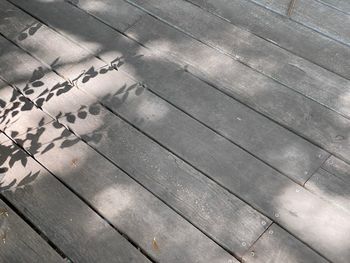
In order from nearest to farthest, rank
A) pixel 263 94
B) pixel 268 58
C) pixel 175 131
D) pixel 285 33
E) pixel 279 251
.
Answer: pixel 279 251 → pixel 175 131 → pixel 263 94 → pixel 268 58 → pixel 285 33

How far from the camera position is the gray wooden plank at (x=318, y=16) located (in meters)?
2.65

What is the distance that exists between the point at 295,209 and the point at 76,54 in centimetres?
146

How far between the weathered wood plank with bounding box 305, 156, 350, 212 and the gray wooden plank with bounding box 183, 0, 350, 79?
60 centimetres

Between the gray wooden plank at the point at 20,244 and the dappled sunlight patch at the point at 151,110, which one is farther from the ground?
the dappled sunlight patch at the point at 151,110

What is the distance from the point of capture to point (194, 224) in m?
1.92

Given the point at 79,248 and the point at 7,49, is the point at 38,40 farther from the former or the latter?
the point at 79,248

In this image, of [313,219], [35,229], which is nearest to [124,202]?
[35,229]

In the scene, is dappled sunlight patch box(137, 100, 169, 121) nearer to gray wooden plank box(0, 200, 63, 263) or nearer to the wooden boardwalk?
the wooden boardwalk

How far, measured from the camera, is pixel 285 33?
8.75 feet

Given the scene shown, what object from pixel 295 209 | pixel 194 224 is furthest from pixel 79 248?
pixel 295 209

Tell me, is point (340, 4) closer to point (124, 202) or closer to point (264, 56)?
point (264, 56)

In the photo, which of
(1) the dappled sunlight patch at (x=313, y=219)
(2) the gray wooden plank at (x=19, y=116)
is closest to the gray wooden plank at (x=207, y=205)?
(1) the dappled sunlight patch at (x=313, y=219)

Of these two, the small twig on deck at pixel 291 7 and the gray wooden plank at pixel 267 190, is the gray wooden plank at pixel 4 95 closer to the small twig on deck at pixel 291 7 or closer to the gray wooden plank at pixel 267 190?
the gray wooden plank at pixel 267 190

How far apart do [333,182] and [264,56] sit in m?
0.85
